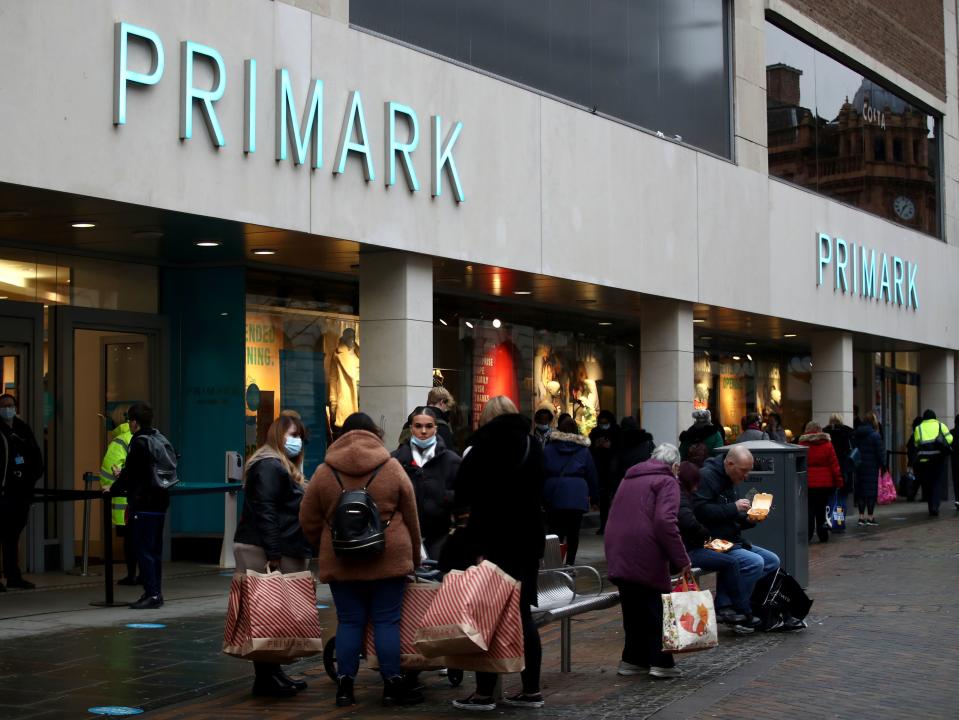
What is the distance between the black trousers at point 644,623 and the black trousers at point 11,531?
22.8ft

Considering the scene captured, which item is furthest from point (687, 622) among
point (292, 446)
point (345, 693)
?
point (292, 446)

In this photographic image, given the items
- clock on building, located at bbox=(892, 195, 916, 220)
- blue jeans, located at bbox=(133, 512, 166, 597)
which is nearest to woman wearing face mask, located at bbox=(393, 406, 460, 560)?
blue jeans, located at bbox=(133, 512, 166, 597)

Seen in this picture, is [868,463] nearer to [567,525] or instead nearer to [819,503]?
[819,503]

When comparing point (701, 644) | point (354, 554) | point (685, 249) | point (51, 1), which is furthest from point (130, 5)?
point (685, 249)

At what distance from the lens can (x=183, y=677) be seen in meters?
9.14

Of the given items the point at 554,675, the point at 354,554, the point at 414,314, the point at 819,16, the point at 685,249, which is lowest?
the point at 554,675

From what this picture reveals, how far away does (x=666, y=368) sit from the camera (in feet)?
70.2

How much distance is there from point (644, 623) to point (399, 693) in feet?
5.69

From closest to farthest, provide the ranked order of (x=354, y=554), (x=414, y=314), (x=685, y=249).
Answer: (x=354, y=554) < (x=414, y=314) < (x=685, y=249)

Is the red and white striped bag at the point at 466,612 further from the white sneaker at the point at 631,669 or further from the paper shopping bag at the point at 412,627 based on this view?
the white sneaker at the point at 631,669

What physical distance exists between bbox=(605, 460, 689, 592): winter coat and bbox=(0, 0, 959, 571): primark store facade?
5232 millimetres

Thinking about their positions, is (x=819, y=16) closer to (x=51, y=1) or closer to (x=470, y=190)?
(x=470, y=190)

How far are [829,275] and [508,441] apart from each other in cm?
1900

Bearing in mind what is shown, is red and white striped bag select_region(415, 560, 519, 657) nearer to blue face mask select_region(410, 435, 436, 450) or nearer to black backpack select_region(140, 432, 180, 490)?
blue face mask select_region(410, 435, 436, 450)
